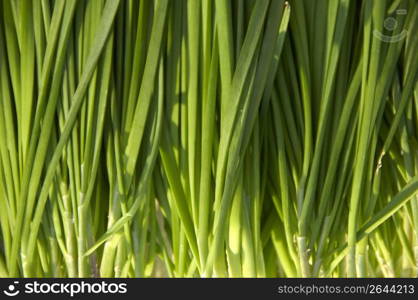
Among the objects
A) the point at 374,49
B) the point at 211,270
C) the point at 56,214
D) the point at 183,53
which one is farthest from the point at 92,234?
the point at 374,49

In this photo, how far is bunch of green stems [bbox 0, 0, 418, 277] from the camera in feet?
2.23

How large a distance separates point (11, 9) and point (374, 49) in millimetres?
589

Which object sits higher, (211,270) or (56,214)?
(56,214)

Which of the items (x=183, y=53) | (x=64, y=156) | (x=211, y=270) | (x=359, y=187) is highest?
(x=183, y=53)

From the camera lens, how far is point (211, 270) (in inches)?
27.7

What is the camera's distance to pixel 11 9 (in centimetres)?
72

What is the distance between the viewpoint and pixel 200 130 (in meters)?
0.71

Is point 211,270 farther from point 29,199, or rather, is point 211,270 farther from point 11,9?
point 11,9

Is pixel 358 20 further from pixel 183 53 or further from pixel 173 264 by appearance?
pixel 173 264

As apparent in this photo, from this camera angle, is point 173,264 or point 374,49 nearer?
point 374,49

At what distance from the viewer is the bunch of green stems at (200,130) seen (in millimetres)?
681

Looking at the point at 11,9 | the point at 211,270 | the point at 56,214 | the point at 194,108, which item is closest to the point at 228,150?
the point at 194,108

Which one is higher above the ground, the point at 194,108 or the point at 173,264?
the point at 194,108

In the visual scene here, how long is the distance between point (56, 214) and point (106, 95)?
0.22 metres
